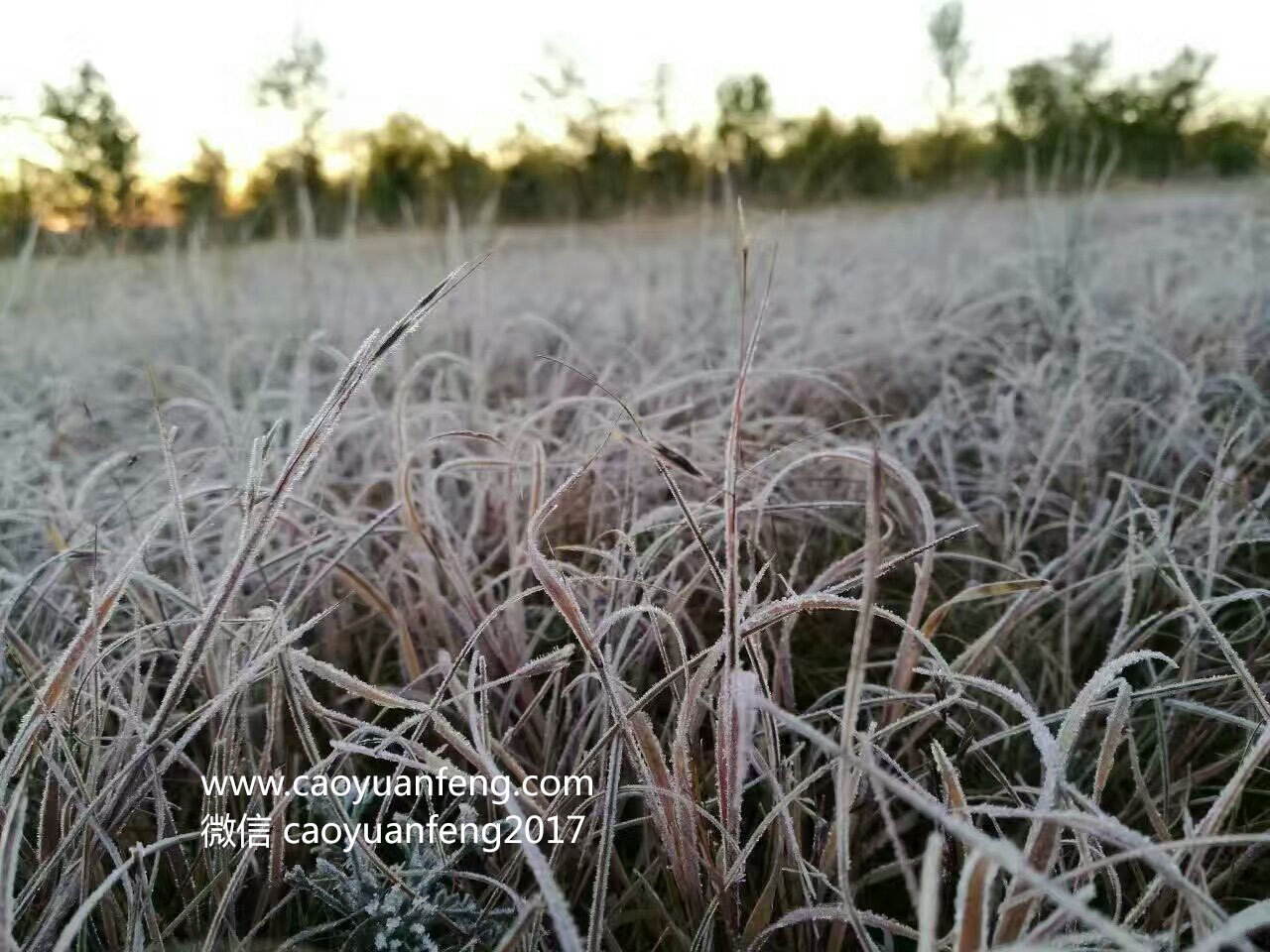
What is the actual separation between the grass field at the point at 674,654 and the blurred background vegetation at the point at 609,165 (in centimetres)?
62

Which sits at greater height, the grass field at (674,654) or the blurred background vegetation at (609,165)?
the blurred background vegetation at (609,165)

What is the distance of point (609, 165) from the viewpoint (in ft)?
14.6

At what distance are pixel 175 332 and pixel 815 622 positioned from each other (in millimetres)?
1619

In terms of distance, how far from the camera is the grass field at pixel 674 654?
0.38 meters

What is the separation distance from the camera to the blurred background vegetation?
6.12 ft

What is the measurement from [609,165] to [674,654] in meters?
4.22

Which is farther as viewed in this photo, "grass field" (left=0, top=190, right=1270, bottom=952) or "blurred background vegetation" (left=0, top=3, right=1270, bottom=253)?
"blurred background vegetation" (left=0, top=3, right=1270, bottom=253)

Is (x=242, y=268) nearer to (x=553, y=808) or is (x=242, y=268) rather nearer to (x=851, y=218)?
(x=553, y=808)

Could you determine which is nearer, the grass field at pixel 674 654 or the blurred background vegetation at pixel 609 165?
the grass field at pixel 674 654

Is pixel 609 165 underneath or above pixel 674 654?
above

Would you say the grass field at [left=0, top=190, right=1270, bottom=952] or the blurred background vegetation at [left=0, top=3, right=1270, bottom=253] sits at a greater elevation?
the blurred background vegetation at [left=0, top=3, right=1270, bottom=253]

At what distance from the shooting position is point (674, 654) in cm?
58

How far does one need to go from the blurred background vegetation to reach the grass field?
0.62 meters

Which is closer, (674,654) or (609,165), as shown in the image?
(674,654)
